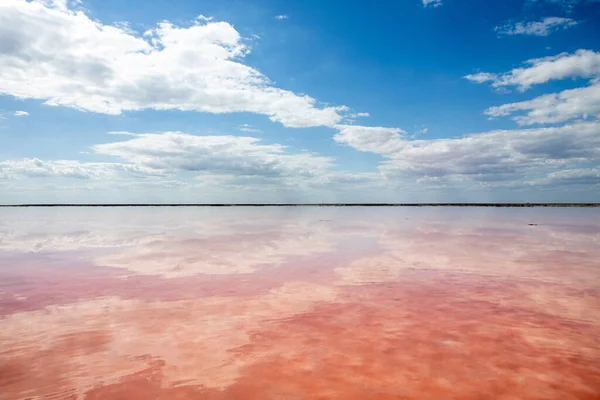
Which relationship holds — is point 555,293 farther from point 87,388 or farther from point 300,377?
point 87,388

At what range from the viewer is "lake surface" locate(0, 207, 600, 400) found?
4.91m

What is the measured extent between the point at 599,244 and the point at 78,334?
24193 mm

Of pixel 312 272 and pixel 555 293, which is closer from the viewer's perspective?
pixel 555 293

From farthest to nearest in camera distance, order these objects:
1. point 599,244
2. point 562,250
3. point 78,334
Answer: point 599,244
point 562,250
point 78,334

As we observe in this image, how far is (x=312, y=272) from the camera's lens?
492 inches

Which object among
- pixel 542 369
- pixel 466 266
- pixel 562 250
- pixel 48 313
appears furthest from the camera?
pixel 562 250

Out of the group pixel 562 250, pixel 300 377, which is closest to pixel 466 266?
pixel 562 250

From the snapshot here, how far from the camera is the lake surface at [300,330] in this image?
16.1 ft

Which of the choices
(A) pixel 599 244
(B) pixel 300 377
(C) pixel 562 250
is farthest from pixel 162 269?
(A) pixel 599 244

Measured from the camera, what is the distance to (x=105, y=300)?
9055 millimetres

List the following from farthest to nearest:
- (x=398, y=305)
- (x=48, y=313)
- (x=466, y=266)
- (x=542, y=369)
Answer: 1. (x=466, y=266)
2. (x=398, y=305)
3. (x=48, y=313)
4. (x=542, y=369)

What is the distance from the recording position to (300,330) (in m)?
6.97

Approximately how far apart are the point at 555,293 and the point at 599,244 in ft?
45.7

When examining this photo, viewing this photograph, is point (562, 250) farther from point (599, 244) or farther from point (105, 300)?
point (105, 300)
